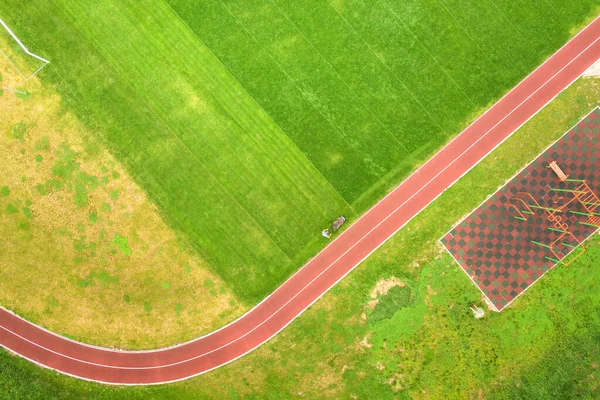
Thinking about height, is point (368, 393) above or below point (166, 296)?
below

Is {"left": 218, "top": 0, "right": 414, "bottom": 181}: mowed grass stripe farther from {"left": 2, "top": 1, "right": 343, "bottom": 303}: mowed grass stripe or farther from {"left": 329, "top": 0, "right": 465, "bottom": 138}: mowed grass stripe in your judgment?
{"left": 2, "top": 1, "right": 343, "bottom": 303}: mowed grass stripe

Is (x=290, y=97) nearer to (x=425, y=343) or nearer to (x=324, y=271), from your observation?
(x=324, y=271)

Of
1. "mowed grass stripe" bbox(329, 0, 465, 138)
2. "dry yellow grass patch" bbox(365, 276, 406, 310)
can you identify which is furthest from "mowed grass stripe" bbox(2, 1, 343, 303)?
"mowed grass stripe" bbox(329, 0, 465, 138)

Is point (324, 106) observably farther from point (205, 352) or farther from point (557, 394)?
point (557, 394)

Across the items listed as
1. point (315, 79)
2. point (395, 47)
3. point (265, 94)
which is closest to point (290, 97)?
point (265, 94)

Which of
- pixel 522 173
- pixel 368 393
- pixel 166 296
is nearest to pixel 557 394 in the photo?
pixel 368 393

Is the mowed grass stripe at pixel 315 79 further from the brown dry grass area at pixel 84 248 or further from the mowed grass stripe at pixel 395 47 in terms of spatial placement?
the brown dry grass area at pixel 84 248
